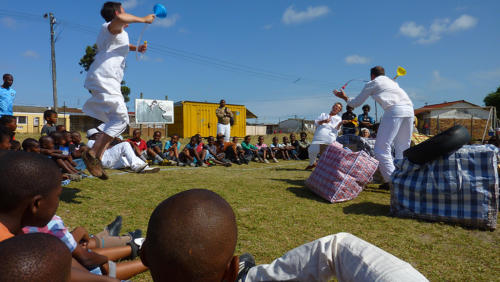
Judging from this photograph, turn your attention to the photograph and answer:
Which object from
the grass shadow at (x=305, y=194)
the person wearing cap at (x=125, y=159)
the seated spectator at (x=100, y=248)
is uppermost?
the person wearing cap at (x=125, y=159)

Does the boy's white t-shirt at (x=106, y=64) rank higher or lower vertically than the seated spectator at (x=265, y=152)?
higher

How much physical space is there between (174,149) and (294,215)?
722 cm

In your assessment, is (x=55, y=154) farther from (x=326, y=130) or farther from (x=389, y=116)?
(x=326, y=130)

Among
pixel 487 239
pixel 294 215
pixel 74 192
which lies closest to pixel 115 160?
pixel 74 192

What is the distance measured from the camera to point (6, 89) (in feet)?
22.4

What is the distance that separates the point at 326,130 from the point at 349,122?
1441 mm

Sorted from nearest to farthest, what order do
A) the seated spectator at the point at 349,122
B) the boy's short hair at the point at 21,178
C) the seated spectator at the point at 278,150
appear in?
1. the boy's short hair at the point at 21,178
2. the seated spectator at the point at 349,122
3. the seated spectator at the point at 278,150

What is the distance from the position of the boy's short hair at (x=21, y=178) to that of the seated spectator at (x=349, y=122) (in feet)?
26.6

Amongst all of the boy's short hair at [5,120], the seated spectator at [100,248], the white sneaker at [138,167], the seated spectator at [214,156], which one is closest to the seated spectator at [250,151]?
the seated spectator at [214,156]

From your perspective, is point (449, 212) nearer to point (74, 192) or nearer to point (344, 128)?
point (74, 192)

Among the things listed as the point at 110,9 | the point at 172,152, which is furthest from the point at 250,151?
the point at 110,9

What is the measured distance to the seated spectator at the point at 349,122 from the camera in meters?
8.85

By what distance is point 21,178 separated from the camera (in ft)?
5.04

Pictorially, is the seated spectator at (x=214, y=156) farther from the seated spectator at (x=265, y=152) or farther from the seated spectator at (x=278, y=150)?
the seated spectator at (x=278, y=150)
